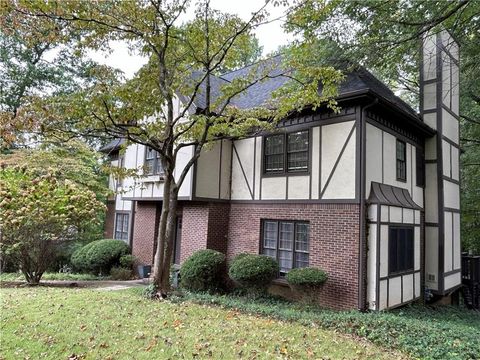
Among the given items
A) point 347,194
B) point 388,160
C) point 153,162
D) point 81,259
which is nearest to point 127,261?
point 81,259

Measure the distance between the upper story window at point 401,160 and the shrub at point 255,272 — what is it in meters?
5.07

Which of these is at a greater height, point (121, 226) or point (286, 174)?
point (286, 174)

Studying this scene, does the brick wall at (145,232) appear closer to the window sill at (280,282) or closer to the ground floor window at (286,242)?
the ground floor window at (286,242)

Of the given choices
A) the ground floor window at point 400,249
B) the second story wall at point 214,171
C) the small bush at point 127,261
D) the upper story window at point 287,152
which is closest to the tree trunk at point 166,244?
the second story wall at point 214,171

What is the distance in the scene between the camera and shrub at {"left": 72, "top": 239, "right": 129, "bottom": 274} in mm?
14562

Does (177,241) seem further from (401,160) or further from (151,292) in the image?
(401,160)

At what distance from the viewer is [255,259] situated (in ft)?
34.0

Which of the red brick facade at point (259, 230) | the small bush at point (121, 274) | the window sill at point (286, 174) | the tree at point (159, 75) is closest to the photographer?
the tree at point (159, 75)

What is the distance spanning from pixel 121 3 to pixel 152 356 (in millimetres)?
7283

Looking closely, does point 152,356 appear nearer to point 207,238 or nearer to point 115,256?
point 207,238

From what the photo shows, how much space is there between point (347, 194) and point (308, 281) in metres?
2.65

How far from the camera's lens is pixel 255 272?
10031 millimetres

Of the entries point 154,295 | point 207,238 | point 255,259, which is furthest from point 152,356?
point 207,238

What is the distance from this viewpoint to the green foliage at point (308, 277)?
9.38m
